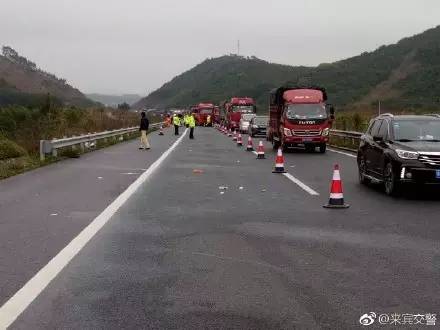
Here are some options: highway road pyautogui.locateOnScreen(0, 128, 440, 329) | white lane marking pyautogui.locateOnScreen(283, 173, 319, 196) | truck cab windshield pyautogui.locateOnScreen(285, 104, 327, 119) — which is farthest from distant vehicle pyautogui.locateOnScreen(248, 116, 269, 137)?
highway road pyautogui.locateOnScreen(0, 128, 440, 329)

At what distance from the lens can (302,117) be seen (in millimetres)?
29797

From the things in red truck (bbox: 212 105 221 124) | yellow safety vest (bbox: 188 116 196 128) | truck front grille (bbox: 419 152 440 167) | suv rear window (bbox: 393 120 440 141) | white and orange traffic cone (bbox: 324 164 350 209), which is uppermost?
suv rear window (bbox: 393 120 440 141)

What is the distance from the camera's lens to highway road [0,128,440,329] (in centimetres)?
552

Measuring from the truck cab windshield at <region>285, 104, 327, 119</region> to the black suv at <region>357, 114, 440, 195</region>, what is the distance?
13853mm

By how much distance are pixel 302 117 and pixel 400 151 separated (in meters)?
16.7

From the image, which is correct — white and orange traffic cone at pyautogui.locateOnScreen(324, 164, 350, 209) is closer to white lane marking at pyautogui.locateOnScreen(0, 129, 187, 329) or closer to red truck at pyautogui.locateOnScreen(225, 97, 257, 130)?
white lane marking at pyautogui.locateOnScreen(0, 129, 187, 329)

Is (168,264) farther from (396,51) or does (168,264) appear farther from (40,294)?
(396,51)

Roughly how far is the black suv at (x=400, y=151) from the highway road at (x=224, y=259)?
0.49 metres

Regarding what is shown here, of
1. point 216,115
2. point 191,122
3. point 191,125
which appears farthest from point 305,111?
point 216,115

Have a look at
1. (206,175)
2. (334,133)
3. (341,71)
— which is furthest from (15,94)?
(206,175)

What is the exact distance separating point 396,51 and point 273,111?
118399 mm

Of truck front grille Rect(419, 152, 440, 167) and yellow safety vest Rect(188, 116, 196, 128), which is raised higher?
truck front grille Rect(419, 152, 440, 167)

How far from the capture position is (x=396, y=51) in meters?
145

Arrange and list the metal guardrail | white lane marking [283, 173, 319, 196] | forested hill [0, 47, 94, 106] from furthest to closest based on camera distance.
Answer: forested hill [0, 47, 94, 106] < the metal guardrail < white lane marking [283, 173, 319, 196]
